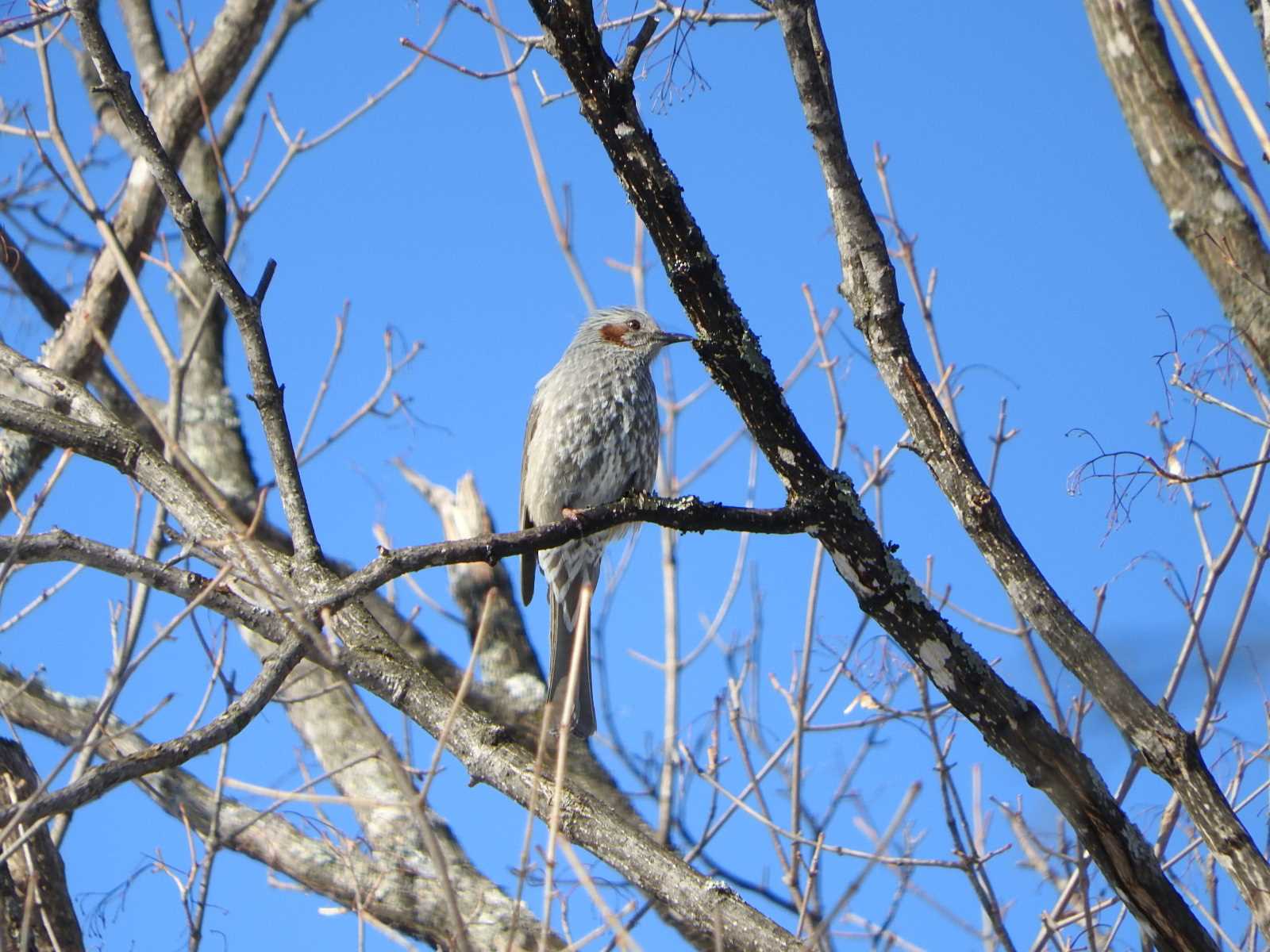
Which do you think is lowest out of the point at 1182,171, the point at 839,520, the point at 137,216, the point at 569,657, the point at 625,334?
the point at 839,520

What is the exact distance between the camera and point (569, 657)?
17.7 feet

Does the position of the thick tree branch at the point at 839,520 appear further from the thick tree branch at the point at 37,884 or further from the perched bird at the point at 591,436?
the thick tree branch at the point at 37,884

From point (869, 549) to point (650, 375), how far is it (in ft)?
8.26

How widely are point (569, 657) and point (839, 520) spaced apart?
2.79 metres

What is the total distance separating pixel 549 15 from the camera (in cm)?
248

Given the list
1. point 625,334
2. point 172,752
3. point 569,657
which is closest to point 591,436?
point 625,334

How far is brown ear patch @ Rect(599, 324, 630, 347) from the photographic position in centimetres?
527

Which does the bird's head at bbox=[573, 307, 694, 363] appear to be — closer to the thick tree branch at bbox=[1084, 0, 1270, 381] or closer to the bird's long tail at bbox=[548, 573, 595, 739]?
the bird's long tail at bbox=[548, 573, 595, 739]

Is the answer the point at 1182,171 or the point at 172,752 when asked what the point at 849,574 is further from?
the point at 172,752

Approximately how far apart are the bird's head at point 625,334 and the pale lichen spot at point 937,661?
244 cm

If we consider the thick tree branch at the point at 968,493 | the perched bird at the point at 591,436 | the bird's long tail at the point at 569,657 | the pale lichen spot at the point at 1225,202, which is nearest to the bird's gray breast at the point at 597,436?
the perched bird at the point at 591,436

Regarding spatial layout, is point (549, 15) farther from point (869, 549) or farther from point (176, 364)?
point (176, 364)

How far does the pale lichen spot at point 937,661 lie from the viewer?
109 inches

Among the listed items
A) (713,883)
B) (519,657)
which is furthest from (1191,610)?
(519,657)
